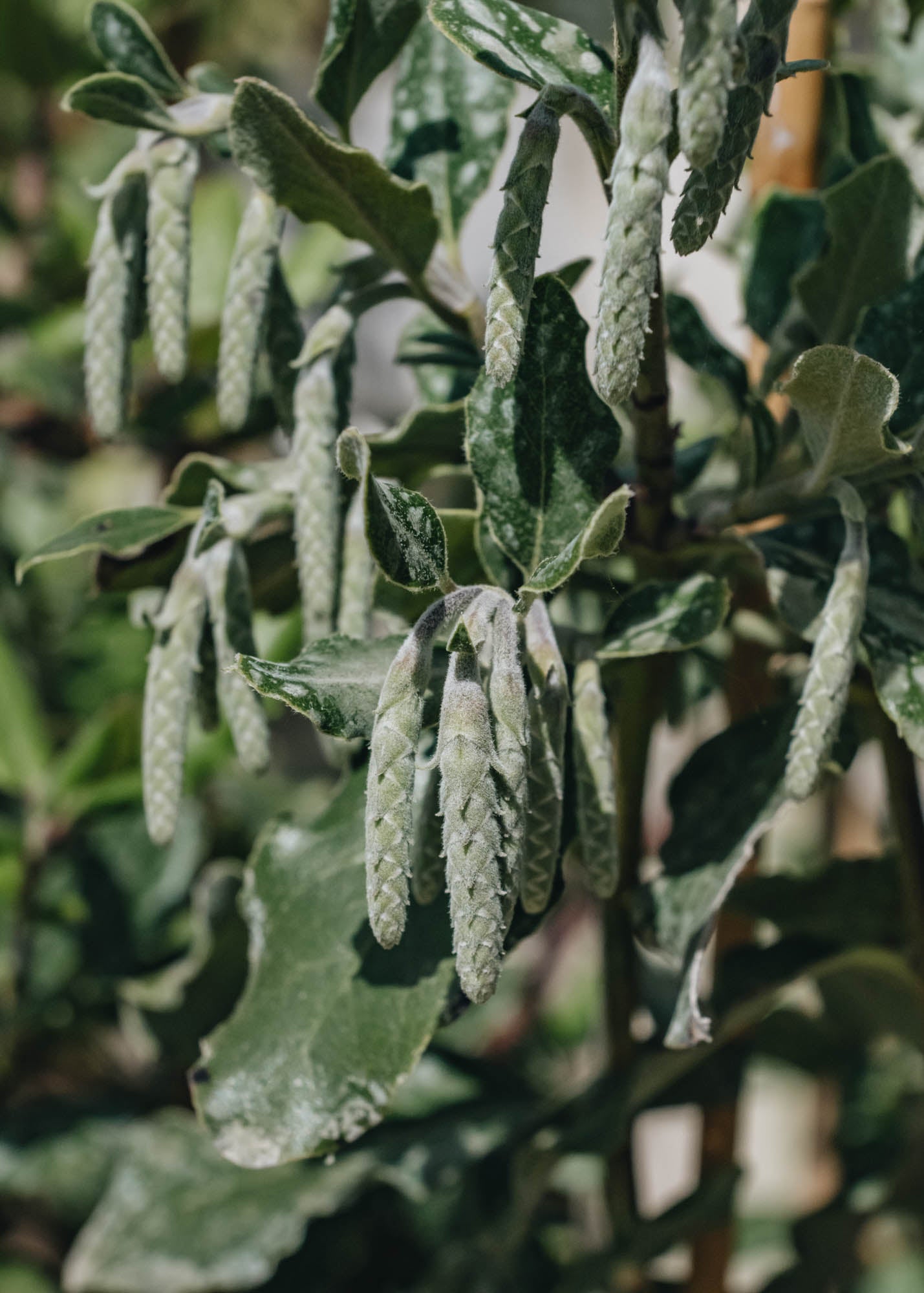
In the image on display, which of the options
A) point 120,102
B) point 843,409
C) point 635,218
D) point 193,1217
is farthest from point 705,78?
point 193,1217

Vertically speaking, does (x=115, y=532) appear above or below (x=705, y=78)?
below

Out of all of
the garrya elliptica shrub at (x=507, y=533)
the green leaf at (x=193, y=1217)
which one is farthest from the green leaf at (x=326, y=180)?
the green leaf at (x=193, y=1217)

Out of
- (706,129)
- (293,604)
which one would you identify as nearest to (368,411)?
A: (293,604)

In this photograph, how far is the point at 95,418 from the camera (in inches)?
20.7

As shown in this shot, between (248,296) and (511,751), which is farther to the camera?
(248,296)

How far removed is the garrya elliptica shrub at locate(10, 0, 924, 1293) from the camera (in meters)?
0.35

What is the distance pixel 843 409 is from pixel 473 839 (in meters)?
0.19

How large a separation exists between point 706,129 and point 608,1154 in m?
0.47

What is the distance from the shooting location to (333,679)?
15.7 inches

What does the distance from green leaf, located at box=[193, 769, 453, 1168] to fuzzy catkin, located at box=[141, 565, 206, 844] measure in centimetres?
6

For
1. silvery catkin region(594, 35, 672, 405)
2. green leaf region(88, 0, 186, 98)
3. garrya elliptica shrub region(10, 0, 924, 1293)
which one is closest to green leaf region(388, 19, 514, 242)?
garrya elliptica shrub region(10, 0, 924, 1293)

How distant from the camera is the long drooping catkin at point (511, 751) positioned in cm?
36

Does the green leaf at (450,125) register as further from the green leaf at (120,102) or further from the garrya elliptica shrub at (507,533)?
the green leaf at (120,102)

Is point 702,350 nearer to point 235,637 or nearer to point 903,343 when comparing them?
point 903,343
